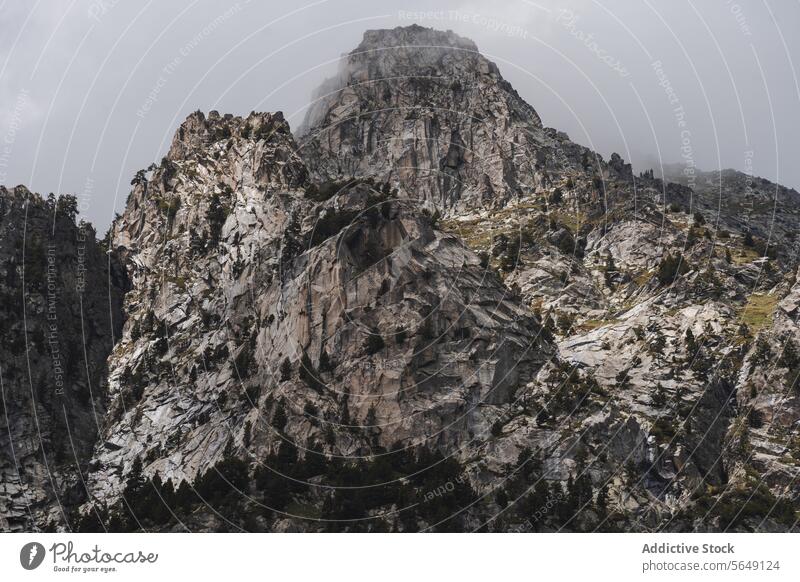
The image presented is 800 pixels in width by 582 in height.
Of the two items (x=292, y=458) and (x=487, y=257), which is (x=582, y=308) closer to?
(x=487, y=257)

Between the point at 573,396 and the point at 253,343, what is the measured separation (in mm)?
46229

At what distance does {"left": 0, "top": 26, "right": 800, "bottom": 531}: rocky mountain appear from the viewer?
355 ft

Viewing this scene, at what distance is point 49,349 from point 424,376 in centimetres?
6550

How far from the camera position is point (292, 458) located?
115m

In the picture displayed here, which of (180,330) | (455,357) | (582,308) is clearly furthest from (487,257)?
(180,330)

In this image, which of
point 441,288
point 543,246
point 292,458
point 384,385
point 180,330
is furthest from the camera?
point 543,246
